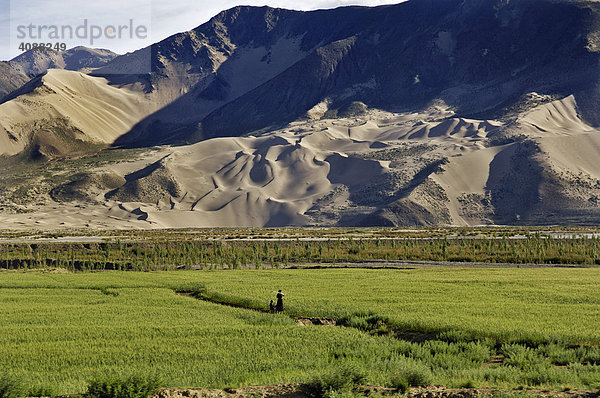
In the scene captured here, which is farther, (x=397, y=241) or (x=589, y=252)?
(x=397, y=241)

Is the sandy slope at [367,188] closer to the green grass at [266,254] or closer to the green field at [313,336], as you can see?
the green grass at [266,254]

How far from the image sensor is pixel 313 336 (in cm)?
2272

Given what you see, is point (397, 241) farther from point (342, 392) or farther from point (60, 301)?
point (342, 392)

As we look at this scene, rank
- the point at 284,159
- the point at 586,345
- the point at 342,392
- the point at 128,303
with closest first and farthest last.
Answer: the point at 342,392, the point at 586,345, the point at 128,303, the point at 284,159

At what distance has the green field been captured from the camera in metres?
17.2

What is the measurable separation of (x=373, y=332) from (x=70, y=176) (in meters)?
193

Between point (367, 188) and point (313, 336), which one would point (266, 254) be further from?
point (367, 188)

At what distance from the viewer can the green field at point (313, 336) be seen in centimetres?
1717

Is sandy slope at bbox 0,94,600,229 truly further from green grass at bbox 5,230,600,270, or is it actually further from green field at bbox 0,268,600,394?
green field at bbox 0,268,600,394

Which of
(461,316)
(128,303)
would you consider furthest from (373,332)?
(128,303)

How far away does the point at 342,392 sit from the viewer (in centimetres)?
1473

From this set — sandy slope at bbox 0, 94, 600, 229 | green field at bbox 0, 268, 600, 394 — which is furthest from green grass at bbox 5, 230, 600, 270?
sandy slope at bbox 0, 94, 600, 229

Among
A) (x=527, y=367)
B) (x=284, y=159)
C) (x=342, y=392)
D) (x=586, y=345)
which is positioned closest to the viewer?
(x=342, y=392)

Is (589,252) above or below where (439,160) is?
below
